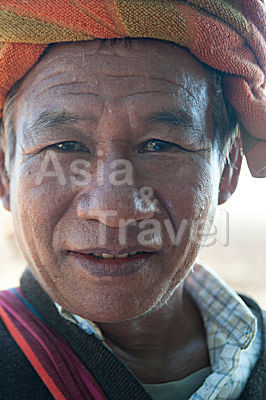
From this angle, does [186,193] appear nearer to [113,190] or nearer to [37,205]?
[113,190]

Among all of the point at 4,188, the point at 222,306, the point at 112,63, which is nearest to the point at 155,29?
the point at 112,63

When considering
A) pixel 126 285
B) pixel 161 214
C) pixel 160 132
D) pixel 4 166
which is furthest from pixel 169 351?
pixel 4 166

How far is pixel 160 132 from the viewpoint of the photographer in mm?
1349

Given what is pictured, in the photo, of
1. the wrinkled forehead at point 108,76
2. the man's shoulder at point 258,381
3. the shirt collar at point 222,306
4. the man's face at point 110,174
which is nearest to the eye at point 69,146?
the man's face at point 110,174

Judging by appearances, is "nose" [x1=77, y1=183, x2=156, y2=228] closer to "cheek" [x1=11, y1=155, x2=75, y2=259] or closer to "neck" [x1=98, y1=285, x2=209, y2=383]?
"cheek" [x1=11, y1=155, x2=75, y2=259]

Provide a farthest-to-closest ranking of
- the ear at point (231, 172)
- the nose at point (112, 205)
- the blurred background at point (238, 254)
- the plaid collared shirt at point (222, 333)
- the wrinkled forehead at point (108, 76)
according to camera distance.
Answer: the blurred background at point (238, 254), the ear at point (231, 172), the plaid collared shirt at point (222, 333), the wrinkled forehead at point (108, 76), the nose at point (112, 205)

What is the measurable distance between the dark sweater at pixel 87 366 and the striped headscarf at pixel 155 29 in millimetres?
887

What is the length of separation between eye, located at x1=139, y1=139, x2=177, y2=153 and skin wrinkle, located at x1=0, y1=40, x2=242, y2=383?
37 millimetres

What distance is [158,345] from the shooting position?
1.63m

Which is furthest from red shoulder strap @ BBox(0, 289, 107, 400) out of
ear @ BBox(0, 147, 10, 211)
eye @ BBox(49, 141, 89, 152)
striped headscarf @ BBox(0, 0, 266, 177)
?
striped headscarf @ BBox(0, 0, 266, 177)

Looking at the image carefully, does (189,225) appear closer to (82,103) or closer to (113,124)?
(113,124)

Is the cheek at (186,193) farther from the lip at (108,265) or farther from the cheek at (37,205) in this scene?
the cheek at (37,205)

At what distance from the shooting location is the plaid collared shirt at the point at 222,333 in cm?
146

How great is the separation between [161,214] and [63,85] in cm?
55
